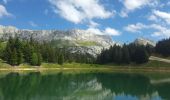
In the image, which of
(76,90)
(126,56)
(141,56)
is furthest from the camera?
(126,56)

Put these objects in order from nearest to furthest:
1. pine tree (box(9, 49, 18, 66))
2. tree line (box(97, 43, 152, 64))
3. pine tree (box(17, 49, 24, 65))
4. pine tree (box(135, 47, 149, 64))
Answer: pine tree (box(9, 49, 18, 66))
pine tree (box(17, 49, 24, 65))
pine tree (box(135, 47, 149, 64))
tree line (box(97, 43, 152, 64))

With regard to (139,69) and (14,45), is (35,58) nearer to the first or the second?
(14,45)

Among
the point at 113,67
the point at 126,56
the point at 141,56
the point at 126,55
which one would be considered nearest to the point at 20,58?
the point at 113,67

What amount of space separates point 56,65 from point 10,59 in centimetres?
3396

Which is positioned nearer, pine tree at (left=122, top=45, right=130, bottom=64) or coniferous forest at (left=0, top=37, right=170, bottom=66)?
coniferous forest at (left=0, top=37, right=170, bottom=66)

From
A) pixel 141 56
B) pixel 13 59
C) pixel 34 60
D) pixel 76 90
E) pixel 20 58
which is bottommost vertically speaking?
pixel 76 90

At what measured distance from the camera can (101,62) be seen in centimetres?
19875

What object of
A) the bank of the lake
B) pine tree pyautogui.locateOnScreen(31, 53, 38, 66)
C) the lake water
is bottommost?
the lake water

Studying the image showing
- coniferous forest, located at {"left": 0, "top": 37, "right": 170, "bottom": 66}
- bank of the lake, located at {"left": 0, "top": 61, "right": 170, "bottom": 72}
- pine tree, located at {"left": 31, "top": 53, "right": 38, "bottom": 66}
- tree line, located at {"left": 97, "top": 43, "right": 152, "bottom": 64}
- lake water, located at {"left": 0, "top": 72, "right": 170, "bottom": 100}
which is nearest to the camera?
lake water, located at {"left": 0, "top": 72, "right": 170, "bottom": 100}

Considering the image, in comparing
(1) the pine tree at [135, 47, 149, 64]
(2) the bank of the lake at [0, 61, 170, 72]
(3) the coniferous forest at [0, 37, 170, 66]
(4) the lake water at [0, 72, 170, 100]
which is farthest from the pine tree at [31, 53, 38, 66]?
(1) the pine tree at [135, 47, 149, 64]

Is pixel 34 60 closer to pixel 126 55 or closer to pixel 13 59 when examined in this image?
pixel 13 59

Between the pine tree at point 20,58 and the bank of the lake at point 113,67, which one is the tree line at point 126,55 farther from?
the pine tree at point 20,58

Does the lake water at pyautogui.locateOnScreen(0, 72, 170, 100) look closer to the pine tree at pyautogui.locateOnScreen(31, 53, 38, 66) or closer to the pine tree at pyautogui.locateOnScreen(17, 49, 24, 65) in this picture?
the pine tree at pyautogui.locateOnScreen(17, 49, 24, 65)

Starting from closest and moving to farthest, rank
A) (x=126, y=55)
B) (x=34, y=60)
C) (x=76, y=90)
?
(x=76, y=90) < (x=34, y=60) < (x=126, y=55)
